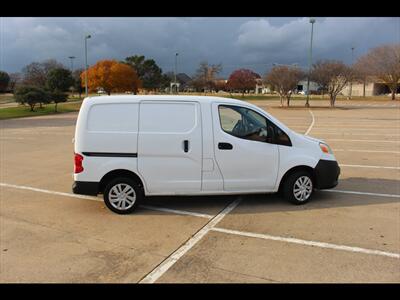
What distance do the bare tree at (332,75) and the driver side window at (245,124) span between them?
30048mm

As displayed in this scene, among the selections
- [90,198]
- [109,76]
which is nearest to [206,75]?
[109,76]

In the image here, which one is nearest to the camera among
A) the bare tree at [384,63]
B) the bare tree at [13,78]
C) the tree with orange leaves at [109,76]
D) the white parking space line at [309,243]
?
the white parking space line at [309,243]

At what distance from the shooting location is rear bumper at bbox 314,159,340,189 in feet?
17.9

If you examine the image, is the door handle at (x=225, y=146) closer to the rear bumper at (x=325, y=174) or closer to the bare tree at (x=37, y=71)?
the rear bumper at (x=325, y=174)

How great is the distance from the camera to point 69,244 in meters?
4.12

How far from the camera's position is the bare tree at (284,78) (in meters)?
32.1

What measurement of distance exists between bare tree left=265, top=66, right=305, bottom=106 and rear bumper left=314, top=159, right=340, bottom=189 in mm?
28116

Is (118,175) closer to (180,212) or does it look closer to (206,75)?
(180,212)

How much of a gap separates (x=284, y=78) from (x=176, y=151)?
1150 inches

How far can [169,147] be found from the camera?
508cm

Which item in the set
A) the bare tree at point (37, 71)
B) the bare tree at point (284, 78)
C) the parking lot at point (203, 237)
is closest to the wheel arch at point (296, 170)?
the parking lot at point (203, 237)

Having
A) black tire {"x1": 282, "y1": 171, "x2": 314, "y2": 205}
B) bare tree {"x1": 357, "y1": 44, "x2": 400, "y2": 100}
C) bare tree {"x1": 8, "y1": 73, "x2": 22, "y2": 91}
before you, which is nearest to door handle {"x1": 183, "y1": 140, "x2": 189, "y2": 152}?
black tire {"x1": 282, "y1": 171, "x2": 314, "y2": 205}
